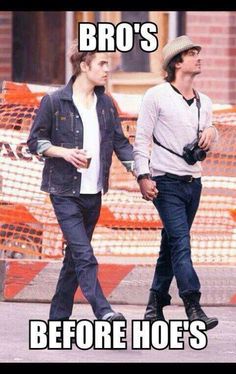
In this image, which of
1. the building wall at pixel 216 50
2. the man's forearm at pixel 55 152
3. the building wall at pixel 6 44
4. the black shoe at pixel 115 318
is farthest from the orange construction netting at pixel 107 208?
the building wall at pixel 6 44

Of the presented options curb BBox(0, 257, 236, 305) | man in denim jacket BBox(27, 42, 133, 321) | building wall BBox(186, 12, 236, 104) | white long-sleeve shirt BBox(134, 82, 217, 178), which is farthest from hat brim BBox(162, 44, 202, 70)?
building wall BBox(186, 12, 236, 104)

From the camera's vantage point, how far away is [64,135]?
9320 mm

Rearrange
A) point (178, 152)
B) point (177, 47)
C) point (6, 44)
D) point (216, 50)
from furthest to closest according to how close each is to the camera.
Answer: point (6, 44), point (216, 50), point (177, 47), point (178, 152)

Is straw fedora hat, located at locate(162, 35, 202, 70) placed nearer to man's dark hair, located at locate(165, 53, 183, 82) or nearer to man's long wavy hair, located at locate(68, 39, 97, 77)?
man's dark hair, located at locate(165, 53, 183, 82)

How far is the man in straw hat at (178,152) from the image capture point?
9.43m

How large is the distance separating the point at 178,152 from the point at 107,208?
8.77 feet

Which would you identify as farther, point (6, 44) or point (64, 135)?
point (6, 44)

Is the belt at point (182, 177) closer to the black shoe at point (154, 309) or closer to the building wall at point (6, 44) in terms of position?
the black shoe at point (154, 309)

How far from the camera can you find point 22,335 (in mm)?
9641

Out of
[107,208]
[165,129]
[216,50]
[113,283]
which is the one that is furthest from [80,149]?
[216,50]

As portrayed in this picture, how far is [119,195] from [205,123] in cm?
282

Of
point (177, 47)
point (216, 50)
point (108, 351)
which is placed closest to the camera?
point (108, 351)

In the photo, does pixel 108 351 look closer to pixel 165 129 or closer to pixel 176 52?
pixel 165 129

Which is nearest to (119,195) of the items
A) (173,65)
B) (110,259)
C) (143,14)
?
(110,259)
